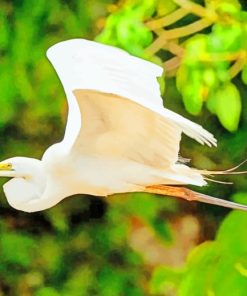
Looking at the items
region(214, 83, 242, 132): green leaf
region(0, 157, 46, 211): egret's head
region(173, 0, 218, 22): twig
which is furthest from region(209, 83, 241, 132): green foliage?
region(0, 157, 46, 211): egret's head

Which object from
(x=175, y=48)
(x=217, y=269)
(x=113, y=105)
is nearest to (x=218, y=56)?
(x=175, y=48)

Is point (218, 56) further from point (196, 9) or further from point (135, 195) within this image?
point (135, 195)

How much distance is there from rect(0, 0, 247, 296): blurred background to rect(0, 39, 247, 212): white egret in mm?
34

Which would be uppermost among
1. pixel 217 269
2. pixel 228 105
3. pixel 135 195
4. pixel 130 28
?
pixel 130 28

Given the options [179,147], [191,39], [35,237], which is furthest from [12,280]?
[191,39]

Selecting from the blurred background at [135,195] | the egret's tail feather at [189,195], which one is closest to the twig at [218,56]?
the blurred background at [135,195]

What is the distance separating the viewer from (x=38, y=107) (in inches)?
46.9

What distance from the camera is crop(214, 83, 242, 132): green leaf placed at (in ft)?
3.83

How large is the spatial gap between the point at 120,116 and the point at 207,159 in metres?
0.18

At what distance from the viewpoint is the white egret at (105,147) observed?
41.3 inches

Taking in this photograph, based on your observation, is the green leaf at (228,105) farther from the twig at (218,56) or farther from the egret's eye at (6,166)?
the egret's eye at (6,166)

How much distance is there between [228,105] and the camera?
1.17 meters

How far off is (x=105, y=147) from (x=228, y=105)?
184 mm

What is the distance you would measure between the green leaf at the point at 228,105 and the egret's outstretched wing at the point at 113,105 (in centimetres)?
4
